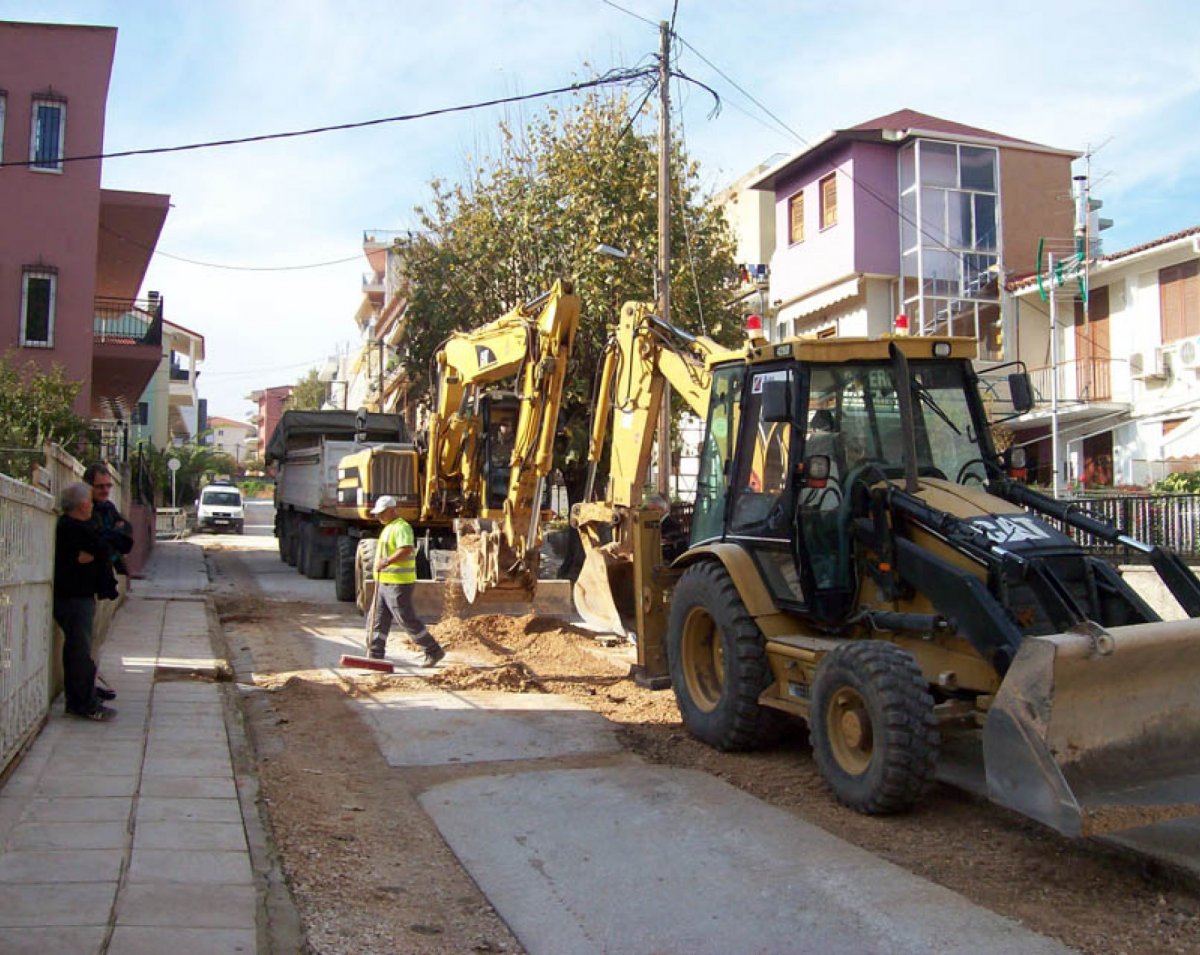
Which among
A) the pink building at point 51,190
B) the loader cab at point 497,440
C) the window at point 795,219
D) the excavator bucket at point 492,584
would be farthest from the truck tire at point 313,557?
the window at point 795,219

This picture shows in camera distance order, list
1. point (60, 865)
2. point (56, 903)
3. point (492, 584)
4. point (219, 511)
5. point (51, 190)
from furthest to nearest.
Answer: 1. point (219, 511)
2. point (51, 190)
3. point (492, 584)
4. point (60, 865)
5. point (56, 903)

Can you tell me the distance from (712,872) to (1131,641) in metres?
2.25

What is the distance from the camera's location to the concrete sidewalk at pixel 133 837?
4387 mm

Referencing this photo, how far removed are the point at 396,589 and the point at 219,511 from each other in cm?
3111

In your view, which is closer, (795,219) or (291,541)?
(291,541)

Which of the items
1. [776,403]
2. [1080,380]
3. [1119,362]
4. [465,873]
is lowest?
[465,873]

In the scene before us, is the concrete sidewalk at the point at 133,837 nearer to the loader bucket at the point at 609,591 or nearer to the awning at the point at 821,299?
the loader bucket at the point at 609,591

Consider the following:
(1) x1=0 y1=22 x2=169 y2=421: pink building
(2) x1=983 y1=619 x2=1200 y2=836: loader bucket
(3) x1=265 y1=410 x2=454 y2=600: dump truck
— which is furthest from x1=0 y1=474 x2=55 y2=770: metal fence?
(1) x1=0 y1=22 x2=169 y2=421: pink building

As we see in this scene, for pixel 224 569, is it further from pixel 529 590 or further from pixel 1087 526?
pixel 1087 526

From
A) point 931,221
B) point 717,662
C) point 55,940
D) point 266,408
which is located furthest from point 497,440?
point 266,408

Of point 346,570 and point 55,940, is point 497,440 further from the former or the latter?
point 55,940

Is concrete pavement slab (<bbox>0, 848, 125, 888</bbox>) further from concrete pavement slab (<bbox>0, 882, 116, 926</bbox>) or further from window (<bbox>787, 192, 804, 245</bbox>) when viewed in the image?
window (<bbox>787, 192, 804, 245</bbox>)

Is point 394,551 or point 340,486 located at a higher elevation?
point 340,486

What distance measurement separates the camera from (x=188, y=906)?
15.4 ft
